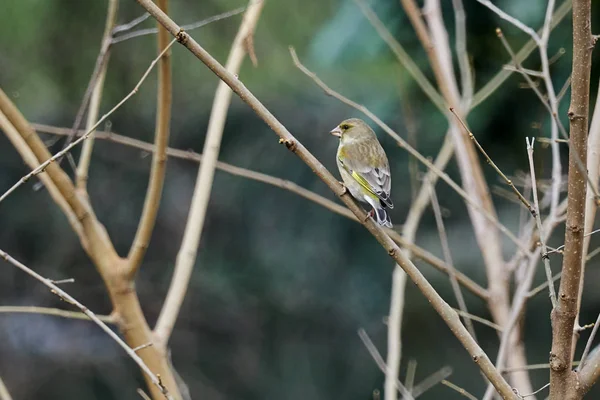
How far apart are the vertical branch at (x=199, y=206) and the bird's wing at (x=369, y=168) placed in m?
0.43

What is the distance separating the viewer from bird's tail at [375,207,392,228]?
222 centimetres

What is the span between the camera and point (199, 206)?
2557 millimetres

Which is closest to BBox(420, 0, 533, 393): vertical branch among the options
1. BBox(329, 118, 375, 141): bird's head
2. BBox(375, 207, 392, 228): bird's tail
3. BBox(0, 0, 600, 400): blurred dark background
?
BBox(329, 118, 375, 141): bird's head

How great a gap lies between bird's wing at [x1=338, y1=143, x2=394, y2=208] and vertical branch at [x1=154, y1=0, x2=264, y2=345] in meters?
0.43

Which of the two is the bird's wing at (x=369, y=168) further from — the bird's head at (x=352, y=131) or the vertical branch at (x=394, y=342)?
the vertical branch at (x=394, y=342)

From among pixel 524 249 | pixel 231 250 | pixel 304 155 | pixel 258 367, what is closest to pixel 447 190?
pixel 231 250

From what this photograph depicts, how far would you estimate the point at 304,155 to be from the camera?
1.54m

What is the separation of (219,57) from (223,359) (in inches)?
89.8

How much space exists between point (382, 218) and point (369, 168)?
33 cm

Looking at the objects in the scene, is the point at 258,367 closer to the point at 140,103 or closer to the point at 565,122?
the point at 140,103

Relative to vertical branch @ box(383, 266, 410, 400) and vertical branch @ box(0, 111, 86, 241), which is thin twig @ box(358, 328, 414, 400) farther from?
vertical branch @ box(0, 111, 86, 241)

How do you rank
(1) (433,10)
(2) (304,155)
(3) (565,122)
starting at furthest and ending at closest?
(3) (565,122) → (1) (433,10) → (2) (304,155)

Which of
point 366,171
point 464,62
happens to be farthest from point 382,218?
point 464,62

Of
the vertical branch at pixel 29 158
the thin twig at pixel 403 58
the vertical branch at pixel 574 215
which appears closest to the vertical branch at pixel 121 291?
the vertical branch at pixel 29 158
